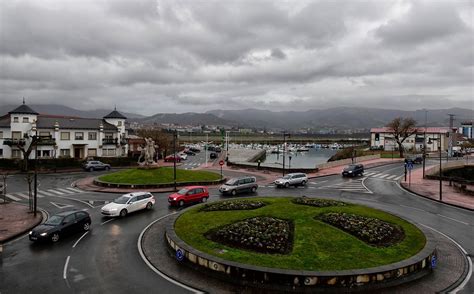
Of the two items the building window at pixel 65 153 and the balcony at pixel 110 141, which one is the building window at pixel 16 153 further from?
the balcony at pixel 110 141

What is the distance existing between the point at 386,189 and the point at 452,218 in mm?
13404

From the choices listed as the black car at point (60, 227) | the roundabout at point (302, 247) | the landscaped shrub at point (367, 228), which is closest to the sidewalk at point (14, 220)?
the black car at point (60, 227)

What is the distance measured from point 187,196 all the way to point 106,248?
12.4 meters

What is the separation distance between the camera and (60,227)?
2044 centimetres

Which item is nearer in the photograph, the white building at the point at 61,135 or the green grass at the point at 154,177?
the green grass at the point at 154,177

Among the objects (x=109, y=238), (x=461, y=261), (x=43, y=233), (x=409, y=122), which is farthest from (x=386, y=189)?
(x=409, y=122)

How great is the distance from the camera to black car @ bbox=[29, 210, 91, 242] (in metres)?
19.7

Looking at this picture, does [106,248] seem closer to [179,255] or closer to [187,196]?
[179,255]

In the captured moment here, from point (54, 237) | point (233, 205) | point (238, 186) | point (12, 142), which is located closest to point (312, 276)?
point (233, 205)

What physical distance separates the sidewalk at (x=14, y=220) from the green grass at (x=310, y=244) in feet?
34.2

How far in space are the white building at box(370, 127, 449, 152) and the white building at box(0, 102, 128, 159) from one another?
7500 centimetres

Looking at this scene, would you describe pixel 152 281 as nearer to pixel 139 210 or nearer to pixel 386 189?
pixel 139 210

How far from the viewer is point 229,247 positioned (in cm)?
1712

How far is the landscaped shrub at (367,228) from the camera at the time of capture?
18.3 meters
